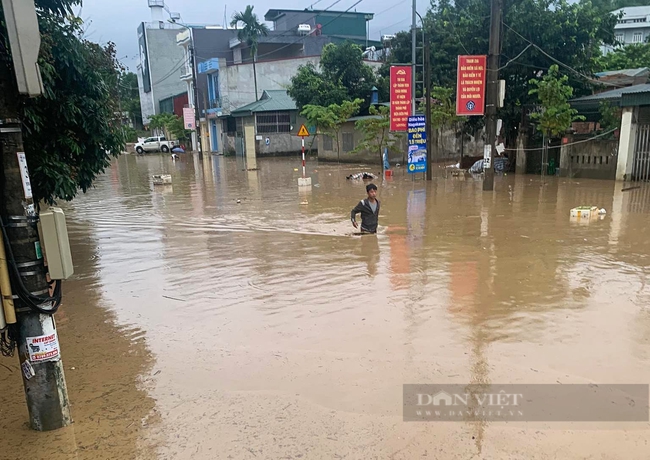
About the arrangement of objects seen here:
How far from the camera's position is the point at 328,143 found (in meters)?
37.7

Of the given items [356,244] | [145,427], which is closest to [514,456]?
[145,427]

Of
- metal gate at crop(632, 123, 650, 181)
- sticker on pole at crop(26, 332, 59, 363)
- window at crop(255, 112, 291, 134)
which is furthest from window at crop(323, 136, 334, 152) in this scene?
sticker on pole at crop(26, 332, 59, 363)

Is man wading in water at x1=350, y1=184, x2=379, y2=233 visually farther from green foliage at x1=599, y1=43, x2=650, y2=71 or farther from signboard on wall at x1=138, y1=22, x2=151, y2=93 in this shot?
signboard on wall at x1=138, y1=22, x2=151, y2=93

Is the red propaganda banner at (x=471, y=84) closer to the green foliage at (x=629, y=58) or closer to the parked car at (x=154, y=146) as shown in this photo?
the green foliage at (x=629, y=58)

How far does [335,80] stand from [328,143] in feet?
16.3

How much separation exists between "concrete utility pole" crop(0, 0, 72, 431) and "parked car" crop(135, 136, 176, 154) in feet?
180

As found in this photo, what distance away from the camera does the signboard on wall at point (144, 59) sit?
68062mm

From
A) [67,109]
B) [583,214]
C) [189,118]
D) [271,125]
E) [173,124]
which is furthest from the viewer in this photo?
[173,124]

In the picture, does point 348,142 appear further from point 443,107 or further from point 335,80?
point 443,107

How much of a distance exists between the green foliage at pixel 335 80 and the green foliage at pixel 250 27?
10.9 metres

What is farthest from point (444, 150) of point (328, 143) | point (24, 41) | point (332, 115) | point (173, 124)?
point (173, 124)

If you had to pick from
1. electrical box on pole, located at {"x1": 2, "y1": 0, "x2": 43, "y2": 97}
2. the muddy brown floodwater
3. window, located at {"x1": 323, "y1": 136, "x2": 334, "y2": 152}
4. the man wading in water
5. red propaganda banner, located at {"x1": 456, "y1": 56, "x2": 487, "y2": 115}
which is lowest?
the muddy brown floodwater

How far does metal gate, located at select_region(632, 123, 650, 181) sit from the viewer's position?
17.8 meters

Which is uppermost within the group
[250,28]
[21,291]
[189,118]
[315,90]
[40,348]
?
[250,28]
